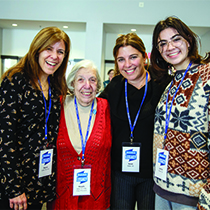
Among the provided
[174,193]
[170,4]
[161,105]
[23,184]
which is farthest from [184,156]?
[170,4]

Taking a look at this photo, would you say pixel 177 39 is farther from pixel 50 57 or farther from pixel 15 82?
pixel 15 82

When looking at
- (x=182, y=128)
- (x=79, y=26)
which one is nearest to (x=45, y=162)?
(x=182, y=128)

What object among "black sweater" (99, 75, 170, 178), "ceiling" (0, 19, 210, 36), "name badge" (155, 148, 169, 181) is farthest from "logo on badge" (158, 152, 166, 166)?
"ceiling" (0, 19, 210, 36)

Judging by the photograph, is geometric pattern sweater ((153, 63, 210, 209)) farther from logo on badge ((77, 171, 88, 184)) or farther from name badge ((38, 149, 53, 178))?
name badge ((38, 149, 53, 178))

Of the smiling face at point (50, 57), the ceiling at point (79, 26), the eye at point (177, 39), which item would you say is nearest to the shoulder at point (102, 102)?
the smiling face at point (50, 57)

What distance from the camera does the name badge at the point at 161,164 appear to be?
1272 millimetres

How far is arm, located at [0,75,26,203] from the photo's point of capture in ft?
4.07

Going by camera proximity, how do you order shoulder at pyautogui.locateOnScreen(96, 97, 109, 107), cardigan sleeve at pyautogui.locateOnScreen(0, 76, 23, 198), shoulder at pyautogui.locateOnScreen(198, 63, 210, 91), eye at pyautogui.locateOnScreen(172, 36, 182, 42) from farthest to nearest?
shoulder at pyautogui.locateOnScreen(96, 97, 109, 107), eye at pyautogui.locateOnScreen(172, 36, 182, 42), cardigan sleeve at pyautogui.locateOnScreen(0, 76, 23, 198), shoulder at pyautogui.locateOnScreen(198, 63, 210, 91)

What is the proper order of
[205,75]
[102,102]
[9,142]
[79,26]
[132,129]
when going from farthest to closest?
[79,26]
[102,102]
[132,129]
[9,142]
[205,75]

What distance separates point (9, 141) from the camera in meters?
1.25

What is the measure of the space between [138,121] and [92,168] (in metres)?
0.53

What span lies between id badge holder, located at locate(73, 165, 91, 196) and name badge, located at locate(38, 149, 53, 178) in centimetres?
19

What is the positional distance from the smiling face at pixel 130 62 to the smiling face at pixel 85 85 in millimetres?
265

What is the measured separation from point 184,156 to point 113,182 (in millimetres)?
729
